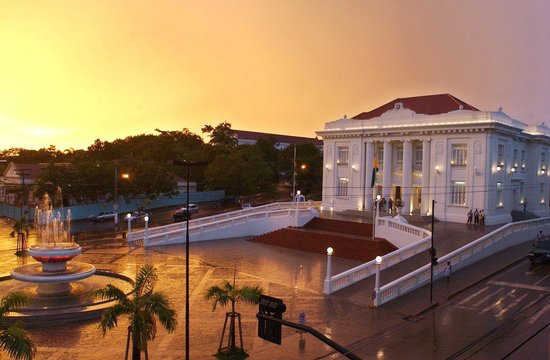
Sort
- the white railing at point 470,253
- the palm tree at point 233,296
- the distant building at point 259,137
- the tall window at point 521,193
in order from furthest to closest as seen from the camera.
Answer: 1. the distant building at point 259,137
2. the tall window at point 521,193
3. the white railing at point 470,253
4. the palm tree at point 233,296

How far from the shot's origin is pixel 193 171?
84.2m

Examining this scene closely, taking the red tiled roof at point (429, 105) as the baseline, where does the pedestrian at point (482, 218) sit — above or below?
below

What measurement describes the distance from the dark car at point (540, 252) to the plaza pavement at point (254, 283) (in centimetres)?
115

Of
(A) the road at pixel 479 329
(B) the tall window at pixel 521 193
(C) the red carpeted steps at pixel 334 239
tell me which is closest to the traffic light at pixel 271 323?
(A) the road at pixel 479 329

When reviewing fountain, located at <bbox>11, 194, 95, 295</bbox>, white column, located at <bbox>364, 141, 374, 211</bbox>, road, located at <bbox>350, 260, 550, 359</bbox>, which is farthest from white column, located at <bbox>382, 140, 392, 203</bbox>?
fountain, located at <bbox>11, 194, 95, 295</bbox>

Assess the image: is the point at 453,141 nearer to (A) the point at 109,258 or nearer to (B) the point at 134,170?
(A) the point at 109,258

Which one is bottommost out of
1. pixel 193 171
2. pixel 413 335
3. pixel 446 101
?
pixel 413 335

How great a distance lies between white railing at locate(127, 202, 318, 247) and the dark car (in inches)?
743

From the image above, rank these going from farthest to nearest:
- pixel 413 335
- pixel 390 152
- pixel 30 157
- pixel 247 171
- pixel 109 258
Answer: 1. pixel 30 157
2. pixel 247 171
3. pixel 390 152
4. pixel 109 258
5. pixel 413 335

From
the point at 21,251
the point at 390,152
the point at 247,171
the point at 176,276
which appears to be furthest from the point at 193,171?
the point at 176,276

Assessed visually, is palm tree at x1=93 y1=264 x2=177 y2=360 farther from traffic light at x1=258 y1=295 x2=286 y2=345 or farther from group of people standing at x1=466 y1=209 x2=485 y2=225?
group of people standing at x1=466 y1=209 x2=485 y2=225

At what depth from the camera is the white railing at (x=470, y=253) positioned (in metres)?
24.4

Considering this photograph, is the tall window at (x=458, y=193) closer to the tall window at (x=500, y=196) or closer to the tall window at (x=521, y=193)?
the tall window at (x=500, y=196)

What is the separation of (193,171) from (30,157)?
57.6 m
